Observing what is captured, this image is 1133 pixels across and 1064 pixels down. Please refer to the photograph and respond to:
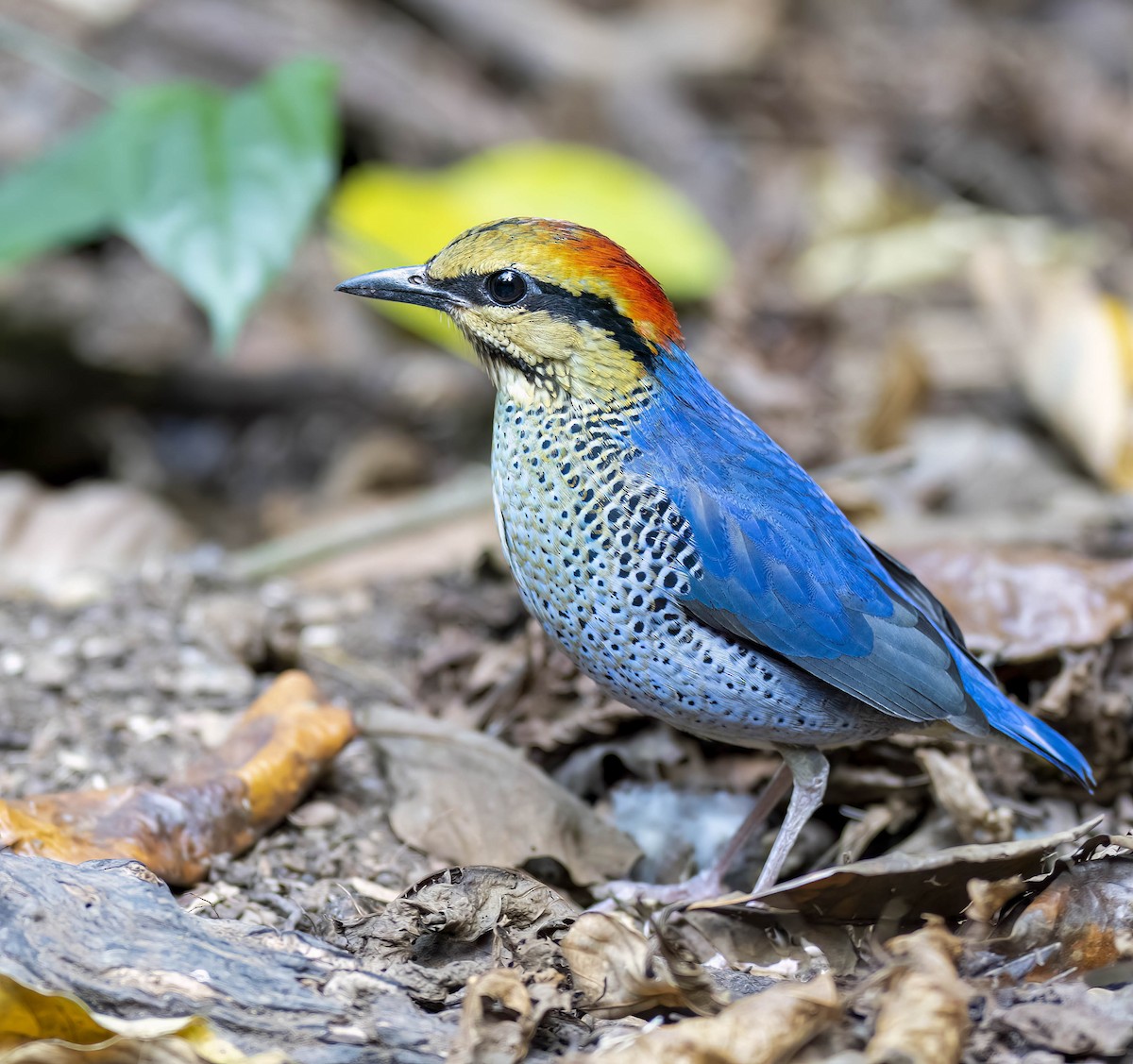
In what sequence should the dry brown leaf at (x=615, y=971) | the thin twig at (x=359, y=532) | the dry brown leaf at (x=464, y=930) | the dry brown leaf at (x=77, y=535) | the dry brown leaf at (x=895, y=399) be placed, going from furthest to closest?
the dry brown leaf at (x=895, y=399) < the thin twig at (x=359, y=532) < the dry brown leaf at (x=77, y=535) < the dry brown leaf at (x=464, y=930) < the dry brown leaf at (x=615, y=971)

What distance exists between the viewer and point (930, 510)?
5887 millimetres

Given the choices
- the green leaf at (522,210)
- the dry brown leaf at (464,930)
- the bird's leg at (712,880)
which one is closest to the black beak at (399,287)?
the dry brown leaf at (464,930)

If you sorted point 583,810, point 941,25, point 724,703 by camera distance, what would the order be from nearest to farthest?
point 724,703 < point 583,810 < point 941,25

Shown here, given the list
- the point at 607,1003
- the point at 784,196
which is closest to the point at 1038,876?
the point at 607,1003

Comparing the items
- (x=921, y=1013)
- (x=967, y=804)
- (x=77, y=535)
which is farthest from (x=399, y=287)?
(x=77, y=535)

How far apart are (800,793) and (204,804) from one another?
1.62 meters

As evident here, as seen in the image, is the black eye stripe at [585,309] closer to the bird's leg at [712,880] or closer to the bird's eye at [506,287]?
the bird's eye at [506,287]

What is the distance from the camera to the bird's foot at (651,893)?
12.6ft

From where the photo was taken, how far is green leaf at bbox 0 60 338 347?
197 inches

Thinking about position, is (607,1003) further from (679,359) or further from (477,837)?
(679,359)

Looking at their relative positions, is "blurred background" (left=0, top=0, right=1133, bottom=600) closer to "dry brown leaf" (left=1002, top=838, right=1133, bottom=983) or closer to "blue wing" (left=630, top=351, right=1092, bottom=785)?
"blue wing" (left=630, top=351, right=1092, bottom=785)

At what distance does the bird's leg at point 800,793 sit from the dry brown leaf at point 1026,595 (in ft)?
2.82

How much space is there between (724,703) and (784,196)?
23.5ft

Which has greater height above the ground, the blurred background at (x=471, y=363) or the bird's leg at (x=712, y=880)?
the blurred background at (x=471, y=363)
